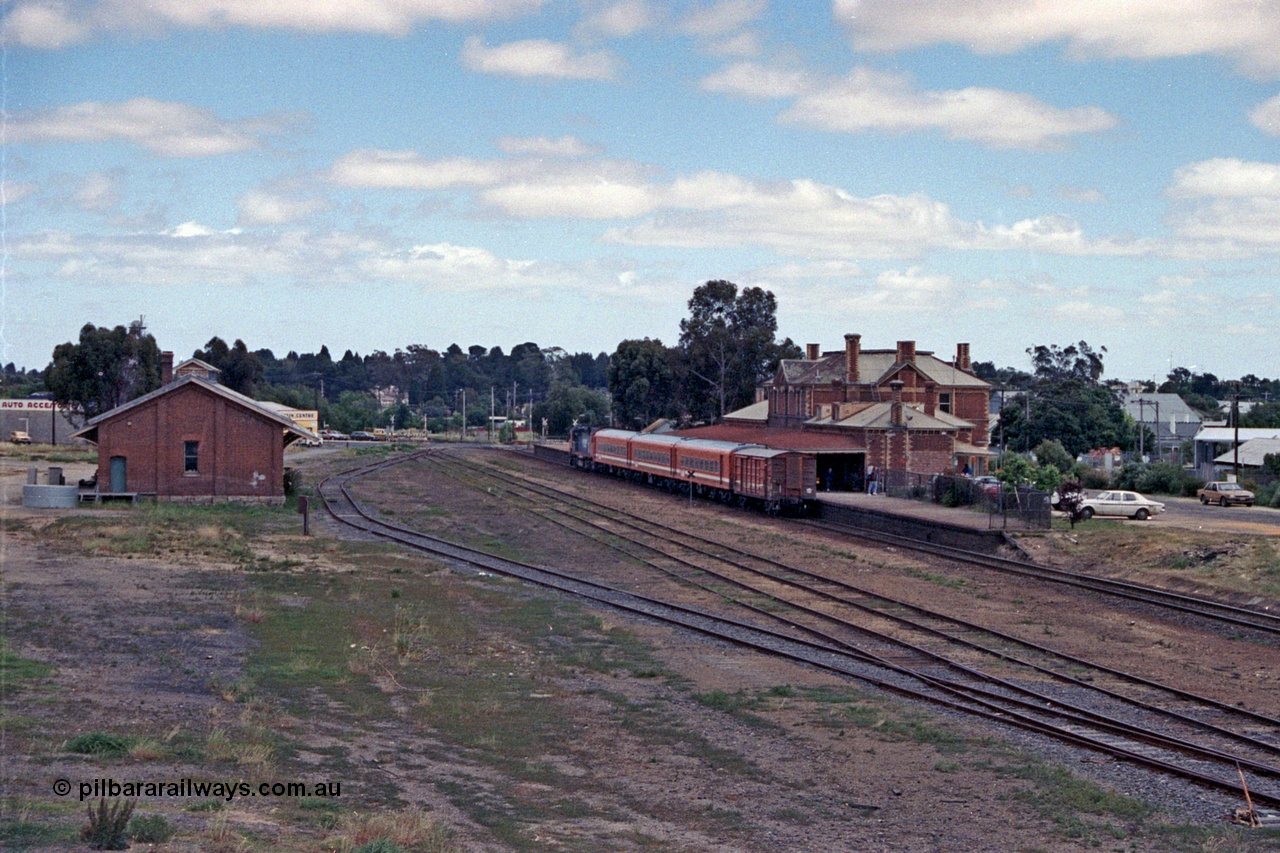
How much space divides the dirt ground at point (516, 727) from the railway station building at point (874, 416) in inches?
1224

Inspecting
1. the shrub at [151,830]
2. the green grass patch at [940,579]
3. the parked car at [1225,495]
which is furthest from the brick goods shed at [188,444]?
the parked car at [1225,495]

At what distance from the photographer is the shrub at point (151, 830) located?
987 centimetres

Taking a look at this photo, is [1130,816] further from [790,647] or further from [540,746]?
[790,647]

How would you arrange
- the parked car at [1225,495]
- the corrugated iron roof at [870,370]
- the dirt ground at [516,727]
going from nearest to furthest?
the dirt ground at [516,727] < the parked car at [1225,495] < the corrugated iron roof at [870,370]

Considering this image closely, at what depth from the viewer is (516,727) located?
633 inches

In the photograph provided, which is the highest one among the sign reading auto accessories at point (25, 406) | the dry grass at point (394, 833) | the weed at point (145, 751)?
the sign reading auto accessories at point (25, 406)

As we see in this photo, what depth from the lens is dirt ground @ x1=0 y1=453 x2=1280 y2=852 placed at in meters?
11.9

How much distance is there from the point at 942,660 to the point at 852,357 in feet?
188

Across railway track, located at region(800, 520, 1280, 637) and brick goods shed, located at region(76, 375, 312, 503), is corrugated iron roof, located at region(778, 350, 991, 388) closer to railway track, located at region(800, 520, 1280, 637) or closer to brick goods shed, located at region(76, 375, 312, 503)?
railway track, located at region(800, 520, 1280, 637)

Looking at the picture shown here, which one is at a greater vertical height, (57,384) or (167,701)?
(57,384)

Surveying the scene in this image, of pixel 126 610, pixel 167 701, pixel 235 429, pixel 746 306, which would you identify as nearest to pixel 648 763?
pixel 167 701

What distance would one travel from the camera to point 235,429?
1912 inches

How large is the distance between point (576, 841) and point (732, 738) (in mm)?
4648

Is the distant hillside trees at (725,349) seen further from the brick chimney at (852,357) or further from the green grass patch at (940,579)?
the green grass patch at (940,579)
